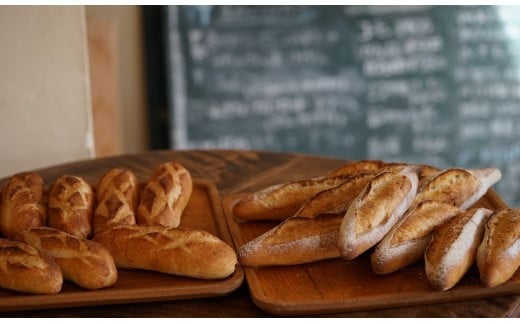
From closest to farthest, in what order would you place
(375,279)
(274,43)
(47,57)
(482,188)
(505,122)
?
1. (375,279)
2. (482,188)
3. (47,57)
4. (274,43)
5. (505,122)

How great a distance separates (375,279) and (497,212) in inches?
11.6

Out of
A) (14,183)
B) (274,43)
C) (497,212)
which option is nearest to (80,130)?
(14,183)

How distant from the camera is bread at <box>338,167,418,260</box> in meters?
1.56

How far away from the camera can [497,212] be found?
1.66 metres

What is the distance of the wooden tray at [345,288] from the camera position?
1.49 m

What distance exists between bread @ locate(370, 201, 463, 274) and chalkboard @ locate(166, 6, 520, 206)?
2.23 meters

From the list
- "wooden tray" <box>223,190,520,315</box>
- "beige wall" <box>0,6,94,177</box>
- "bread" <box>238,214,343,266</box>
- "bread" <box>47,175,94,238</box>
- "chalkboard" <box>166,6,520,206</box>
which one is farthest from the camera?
"chalkboard" <box>166,6,520,206</box>

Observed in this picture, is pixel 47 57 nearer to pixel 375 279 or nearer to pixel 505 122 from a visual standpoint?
pixel 375 279

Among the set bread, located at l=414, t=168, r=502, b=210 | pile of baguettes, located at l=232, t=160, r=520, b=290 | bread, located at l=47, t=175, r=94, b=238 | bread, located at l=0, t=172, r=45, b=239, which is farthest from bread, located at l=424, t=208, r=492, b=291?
bread, located at l=0, t=172, r=45, b=239

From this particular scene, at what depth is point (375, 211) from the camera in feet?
5.26

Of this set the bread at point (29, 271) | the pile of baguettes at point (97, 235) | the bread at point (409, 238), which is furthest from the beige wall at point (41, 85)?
the bread at point (409, 238)

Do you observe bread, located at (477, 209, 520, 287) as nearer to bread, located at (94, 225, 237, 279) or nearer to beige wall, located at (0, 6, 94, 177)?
bread, located at (94, 225, 237, 279)

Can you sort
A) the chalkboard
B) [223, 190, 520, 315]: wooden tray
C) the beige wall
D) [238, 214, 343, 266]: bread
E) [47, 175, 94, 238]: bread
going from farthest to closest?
1. the chalkboard
2. the beige wall
3. [47, 175, 94, 238]: bread
4. [238, 214, 343, 266]: bread
5. [223, 190, 520, 315]: wooden tray

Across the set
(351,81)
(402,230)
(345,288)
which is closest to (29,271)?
(345,288)
